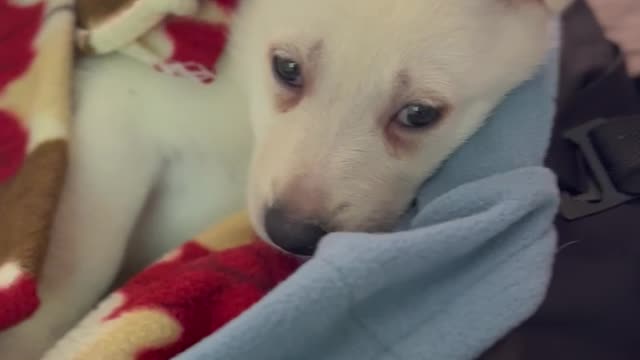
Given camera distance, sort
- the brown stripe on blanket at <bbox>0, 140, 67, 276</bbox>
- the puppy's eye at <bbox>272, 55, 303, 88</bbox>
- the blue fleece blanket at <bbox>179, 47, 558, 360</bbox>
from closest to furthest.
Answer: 1. the blue fleece blanket at <bbox>179, 47, 558, 360</bbox>
2. the brown stripe on blanket at <bbox>0, 140, 67, 276</bbox>
3. the puppy's eye at <bbox>272, 55, 303, 88</bbox>

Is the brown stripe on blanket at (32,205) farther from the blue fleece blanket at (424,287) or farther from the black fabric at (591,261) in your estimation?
the black fabric at (591,261)

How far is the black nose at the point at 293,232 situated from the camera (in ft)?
3.79

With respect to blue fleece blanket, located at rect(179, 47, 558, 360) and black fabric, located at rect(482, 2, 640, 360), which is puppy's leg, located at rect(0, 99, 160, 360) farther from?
black fabric, located at rect(482, 2, 640, 360)

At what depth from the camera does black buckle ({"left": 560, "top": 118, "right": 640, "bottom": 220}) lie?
1.25 meters

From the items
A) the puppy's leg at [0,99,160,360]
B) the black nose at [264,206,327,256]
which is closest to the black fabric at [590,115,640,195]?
the black nose at [264,206,327,256]

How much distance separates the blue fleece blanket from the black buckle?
11cm

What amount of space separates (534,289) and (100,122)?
535 mm

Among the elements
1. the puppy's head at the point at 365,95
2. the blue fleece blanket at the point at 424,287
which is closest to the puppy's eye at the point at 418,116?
the puppy's head at the point at 365,95

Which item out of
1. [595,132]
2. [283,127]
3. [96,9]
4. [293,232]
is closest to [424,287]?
[293,232]

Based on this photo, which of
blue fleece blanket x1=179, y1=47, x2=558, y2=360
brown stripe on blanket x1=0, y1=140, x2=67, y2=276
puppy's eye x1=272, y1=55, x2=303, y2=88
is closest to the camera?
blue fleece blanket x1=179, y1=47, x2=558, y2=360

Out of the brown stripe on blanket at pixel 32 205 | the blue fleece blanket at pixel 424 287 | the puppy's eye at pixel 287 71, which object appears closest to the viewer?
the blue fleece blanket at pixel 424 287

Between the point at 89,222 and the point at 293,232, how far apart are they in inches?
9.9

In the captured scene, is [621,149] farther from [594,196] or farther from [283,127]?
[283,127]

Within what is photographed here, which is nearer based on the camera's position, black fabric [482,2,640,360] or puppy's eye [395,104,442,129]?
black fabric [482,2,640,360]
